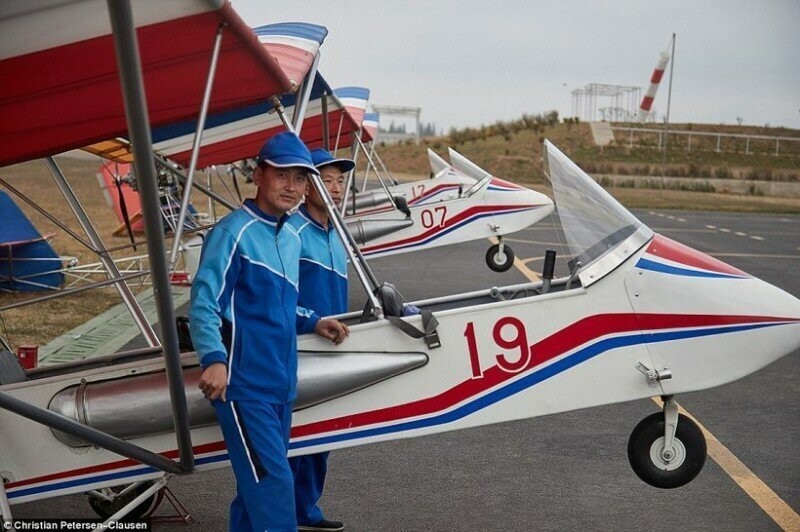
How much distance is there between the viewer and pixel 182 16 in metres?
4.09

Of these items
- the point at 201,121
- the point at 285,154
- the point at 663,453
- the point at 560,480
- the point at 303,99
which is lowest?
the point at 560,480

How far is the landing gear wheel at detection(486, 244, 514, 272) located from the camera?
52.4ft

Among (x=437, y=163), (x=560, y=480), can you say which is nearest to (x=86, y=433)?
(x=560, y=480)

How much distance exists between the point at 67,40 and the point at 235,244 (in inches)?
40.1

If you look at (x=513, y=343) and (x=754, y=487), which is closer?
(x=513, y=343)

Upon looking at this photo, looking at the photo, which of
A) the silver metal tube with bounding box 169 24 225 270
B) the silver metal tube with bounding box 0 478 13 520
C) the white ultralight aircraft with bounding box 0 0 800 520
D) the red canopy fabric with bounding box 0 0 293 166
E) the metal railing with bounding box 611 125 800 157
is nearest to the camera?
the red canopy fabric with bounding box 0 0 293 166

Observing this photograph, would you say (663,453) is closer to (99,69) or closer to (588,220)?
(588,220)

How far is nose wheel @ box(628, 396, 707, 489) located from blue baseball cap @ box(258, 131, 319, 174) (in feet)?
6.70

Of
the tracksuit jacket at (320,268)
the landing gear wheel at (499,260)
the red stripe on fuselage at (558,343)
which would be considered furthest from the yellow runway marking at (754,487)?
the landing gear wheel at (499,260)

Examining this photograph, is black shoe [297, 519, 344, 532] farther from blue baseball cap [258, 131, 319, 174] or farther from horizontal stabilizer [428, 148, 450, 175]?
horizontal stabilizer [428, 148, 450, 175]

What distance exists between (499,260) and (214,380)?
1211 centimetres

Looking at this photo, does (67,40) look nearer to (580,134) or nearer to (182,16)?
(182,16)

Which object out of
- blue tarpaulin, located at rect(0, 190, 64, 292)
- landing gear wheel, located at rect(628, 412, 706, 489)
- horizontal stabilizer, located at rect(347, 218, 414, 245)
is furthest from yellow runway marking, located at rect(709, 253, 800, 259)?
landing gear wheel, located at rect(628, 412, 706, 489)

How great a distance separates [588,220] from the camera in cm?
541
